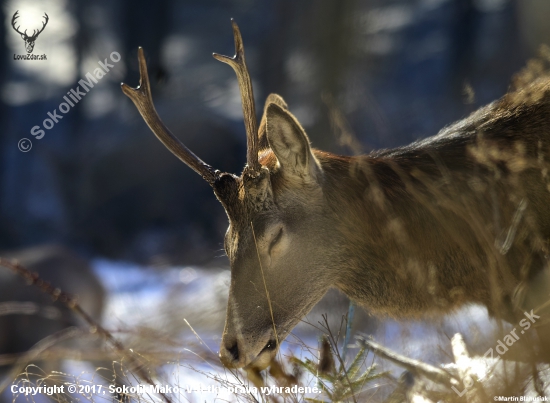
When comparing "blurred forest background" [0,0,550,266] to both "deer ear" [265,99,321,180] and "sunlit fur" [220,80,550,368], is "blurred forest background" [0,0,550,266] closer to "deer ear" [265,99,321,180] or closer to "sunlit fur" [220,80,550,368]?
"sunlit fur" [220,80,550,368]

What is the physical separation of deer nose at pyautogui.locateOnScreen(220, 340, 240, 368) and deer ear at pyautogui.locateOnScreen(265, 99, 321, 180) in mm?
790

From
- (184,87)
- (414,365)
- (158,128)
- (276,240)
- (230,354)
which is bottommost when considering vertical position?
(414,365)

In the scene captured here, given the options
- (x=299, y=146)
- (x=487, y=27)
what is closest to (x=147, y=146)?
(x=487, y=27)

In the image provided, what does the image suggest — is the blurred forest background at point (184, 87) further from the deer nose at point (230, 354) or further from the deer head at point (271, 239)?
the deer nose at point (230, 354)

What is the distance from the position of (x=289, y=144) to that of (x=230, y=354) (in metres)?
0.94

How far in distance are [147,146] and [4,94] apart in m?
3.92

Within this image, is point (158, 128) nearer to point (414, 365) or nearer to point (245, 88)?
point (245, 88)

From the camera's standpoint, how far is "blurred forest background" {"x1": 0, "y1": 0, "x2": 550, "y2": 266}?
973 centimetres

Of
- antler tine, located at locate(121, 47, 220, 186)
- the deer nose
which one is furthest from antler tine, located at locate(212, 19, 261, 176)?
the deer nose

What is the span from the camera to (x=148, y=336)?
2553 mm

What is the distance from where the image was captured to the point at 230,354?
256 centimetres

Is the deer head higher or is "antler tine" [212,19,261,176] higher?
"antler tine" [212,19,261,176]

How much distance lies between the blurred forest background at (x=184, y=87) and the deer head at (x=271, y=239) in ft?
18.9

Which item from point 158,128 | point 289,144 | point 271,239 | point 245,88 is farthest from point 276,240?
point 158,128
